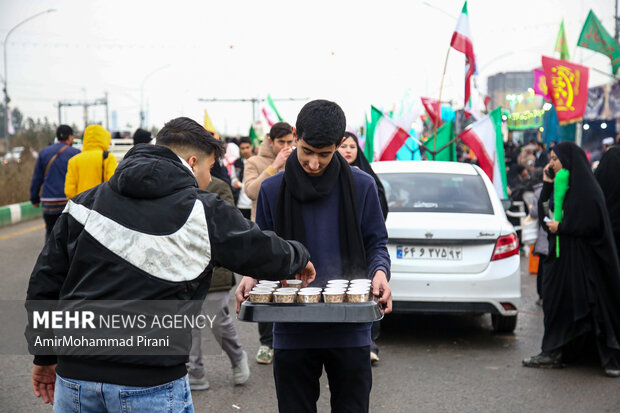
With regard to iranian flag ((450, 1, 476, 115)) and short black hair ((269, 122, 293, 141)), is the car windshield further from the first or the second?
iranian flag ((450, 1, 476, 115))

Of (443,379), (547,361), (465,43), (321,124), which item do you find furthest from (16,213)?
(321,124)

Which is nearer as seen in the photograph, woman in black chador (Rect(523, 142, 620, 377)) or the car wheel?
woman in black chador (Rect(523, 142, 620, 377))

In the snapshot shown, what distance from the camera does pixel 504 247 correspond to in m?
6.95

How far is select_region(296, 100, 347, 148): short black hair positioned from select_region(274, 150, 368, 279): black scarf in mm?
172

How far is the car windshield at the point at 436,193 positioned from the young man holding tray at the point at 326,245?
13.2 ft

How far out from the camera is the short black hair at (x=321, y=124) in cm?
317

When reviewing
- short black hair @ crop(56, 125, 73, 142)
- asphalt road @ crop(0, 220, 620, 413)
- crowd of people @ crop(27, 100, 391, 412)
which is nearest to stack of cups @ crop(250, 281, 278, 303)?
crowd of people @ crop(27, 100, 391, 412)

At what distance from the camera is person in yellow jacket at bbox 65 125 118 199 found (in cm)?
826

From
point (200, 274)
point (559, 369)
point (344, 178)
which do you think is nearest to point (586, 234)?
point (559, 369)

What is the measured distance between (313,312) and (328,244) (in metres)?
0.59

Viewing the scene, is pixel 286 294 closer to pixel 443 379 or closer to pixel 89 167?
pixel 443 379

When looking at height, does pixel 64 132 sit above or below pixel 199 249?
above

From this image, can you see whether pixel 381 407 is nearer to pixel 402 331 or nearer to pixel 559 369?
pixel 559 369

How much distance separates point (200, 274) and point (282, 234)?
32.7 inches
